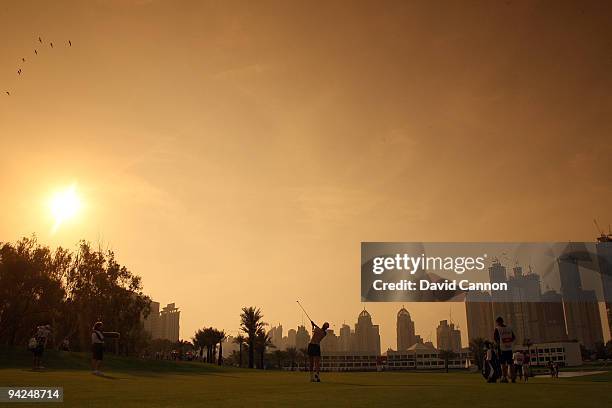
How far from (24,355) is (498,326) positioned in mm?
28579

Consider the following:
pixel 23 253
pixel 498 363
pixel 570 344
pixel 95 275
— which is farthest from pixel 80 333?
pixel 570 344

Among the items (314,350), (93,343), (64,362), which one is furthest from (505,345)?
(64,362)

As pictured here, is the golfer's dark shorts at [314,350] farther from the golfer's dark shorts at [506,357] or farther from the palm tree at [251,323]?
the palm tree at [251,323]

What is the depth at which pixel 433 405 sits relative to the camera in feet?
28.3

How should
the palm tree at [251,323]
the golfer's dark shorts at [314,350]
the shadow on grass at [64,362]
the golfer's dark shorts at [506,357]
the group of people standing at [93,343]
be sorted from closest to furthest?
1. the golfer's dark shorts at [506,357]
2. the golfer's dark shorts at [314,350]
3. the group of people standing at [93,343]
4. the shadow on grass at [64,362]
5. the palm tree at [251,323]

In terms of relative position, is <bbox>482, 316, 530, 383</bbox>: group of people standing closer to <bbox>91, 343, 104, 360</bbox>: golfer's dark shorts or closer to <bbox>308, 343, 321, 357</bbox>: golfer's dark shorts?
<bbox>308, 343, 321, 357</bbox>: golfer's dark shorts

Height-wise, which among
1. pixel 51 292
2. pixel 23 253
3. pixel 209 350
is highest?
pixel 23 253

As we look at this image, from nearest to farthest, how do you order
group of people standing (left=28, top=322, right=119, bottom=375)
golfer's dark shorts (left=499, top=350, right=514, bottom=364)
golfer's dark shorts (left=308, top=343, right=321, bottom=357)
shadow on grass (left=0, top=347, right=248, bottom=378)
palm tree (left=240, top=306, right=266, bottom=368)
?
golfer's dark shorts (left=499, top=350, right=514, bottom=364), golfer's dark shorts (left=308, top=343, right=321, bottom=357), group of people standing (left=28, top=322, right=119, bottom=375), shadow on grass (left=0, top=347, right=248, bottom=378), palm tree (left=240, top=306, right=266, bottom=368)

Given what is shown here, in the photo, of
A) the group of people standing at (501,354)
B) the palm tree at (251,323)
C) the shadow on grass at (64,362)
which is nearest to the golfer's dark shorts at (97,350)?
the shadow on grass at (64,362)

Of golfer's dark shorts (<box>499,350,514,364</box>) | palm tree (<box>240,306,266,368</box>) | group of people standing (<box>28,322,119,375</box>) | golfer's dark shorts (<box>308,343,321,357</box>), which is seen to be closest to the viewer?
golfer's dark shorts (<box>499,350,514,364</box>)

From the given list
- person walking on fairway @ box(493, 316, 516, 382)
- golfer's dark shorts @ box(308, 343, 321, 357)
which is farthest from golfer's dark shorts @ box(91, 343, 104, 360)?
person walking on fairway @ box(493, 316, 516, 382)

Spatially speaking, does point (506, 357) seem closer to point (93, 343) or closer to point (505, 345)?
point (505, 345)

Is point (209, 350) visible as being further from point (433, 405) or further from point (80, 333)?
point (433, 405)

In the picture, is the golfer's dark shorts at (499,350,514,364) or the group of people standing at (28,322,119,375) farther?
the group of people standing at (28,322,119,375)
